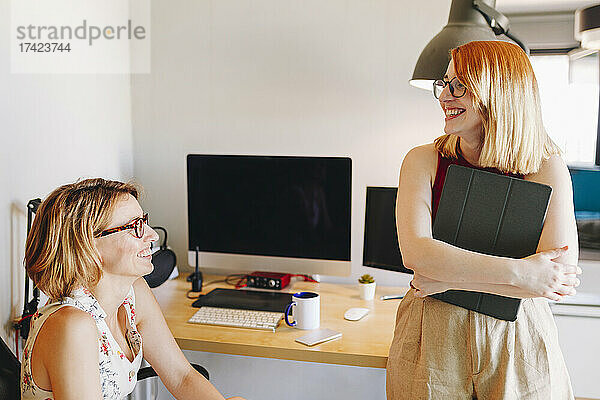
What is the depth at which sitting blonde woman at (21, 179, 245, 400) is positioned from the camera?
1291 millimetres

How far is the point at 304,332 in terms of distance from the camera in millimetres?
1932

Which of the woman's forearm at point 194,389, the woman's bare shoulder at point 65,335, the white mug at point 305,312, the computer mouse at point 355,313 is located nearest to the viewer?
the woman's bare shoulder at point 65,335

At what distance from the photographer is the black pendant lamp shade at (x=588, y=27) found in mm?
2092

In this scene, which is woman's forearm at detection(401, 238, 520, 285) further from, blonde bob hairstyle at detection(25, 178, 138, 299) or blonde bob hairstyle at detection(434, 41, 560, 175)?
→ blonde bob hairstyle at detection(25, 178, 138, 299)

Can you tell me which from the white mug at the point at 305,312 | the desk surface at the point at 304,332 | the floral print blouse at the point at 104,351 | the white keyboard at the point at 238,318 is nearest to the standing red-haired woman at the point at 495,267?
the desk surface at the point at 304,332

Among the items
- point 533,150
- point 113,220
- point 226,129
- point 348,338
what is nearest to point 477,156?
point 533,150

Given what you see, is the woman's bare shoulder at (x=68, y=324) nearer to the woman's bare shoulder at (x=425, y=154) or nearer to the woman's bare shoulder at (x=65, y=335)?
the woman's bare shoulder at (x=65, y=335)

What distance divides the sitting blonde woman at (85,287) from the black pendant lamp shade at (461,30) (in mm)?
969

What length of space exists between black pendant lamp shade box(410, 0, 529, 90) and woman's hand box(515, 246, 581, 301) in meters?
0.68

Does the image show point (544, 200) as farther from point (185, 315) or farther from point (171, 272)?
point (171, 272)

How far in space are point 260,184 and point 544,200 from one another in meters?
1.19

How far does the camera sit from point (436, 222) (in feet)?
4.87

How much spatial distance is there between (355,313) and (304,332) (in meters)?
0.24

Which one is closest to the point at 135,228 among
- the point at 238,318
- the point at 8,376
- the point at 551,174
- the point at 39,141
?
the point at 8,376
